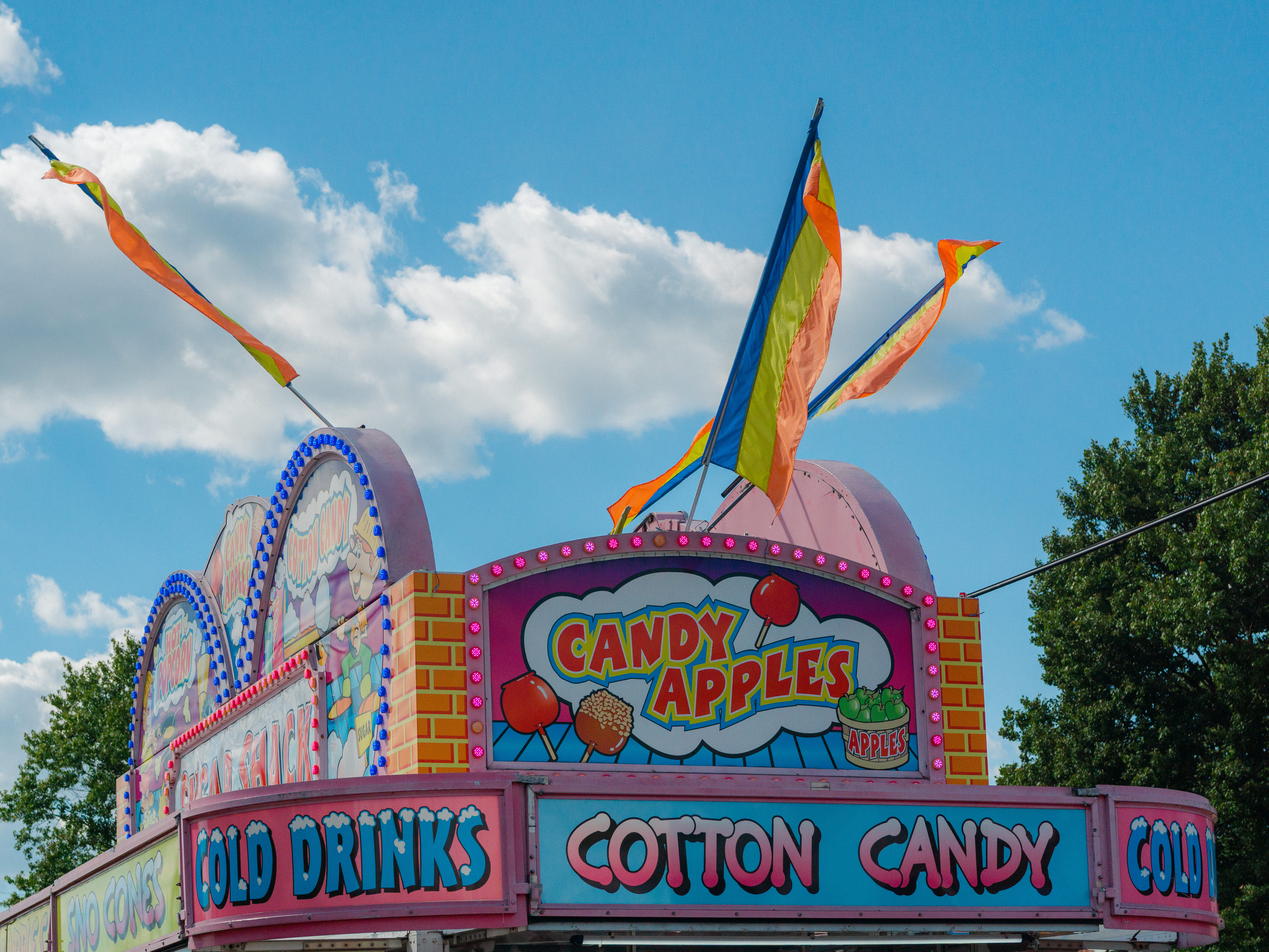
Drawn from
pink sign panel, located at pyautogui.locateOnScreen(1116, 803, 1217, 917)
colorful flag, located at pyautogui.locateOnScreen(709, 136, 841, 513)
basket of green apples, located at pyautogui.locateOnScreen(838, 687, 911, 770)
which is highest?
colorful flag, located at pyautogui.locateOnScreen(709, 136, 841, 513)

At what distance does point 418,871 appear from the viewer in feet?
29.9

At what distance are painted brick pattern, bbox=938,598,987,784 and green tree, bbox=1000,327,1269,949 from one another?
41.8 ft

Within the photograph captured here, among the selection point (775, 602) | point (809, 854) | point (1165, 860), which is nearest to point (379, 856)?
point (809, 854)

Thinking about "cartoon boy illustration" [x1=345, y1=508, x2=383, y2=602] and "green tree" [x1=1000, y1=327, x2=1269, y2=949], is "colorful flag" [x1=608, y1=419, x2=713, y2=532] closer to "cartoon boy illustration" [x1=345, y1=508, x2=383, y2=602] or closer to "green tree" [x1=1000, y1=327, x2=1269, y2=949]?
"cartoon boy illustration" [x1=345, y1=508, x2=383, y2=602]

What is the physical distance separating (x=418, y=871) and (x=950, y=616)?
5210 millimetres

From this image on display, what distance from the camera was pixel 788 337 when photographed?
38.0ft

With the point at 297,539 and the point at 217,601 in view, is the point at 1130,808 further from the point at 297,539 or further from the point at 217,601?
the point at 217,601

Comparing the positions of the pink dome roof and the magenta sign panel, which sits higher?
the pink dome roof

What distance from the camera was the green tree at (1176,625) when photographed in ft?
80.3

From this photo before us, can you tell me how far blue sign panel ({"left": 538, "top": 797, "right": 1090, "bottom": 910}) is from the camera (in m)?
9.32

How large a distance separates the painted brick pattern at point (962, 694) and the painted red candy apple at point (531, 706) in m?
3.31

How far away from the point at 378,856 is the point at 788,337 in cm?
500

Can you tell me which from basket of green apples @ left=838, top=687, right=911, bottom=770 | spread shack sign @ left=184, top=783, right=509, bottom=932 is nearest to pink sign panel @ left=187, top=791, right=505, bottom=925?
spread shack sign @ left=184, top=783, right=509, bottom=932

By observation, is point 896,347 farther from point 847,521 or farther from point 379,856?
point 379,856
